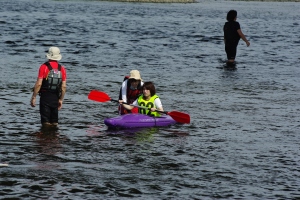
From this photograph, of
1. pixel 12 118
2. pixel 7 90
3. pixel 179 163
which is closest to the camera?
pixel 179 163

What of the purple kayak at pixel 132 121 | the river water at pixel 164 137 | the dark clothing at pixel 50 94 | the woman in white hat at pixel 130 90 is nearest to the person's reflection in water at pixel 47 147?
the river water at pixel 164 137

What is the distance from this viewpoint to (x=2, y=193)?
882 cm

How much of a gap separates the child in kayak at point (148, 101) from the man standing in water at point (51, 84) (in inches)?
69.2

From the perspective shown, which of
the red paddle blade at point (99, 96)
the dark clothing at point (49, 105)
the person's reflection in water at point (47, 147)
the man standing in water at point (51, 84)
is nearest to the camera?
the person's reflection in water at point (47, 147)

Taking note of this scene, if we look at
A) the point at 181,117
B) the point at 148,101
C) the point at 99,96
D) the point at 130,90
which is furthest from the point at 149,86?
the point at 99,96

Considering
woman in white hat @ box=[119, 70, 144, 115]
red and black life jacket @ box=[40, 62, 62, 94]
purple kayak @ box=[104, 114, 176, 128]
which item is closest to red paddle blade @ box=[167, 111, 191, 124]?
purple kayak @ box=[104, 114, 176, 128]

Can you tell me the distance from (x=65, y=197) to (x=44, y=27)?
114ft

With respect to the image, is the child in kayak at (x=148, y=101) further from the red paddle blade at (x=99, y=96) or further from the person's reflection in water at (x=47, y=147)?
the person's reflection in water at (x=47, y=147)

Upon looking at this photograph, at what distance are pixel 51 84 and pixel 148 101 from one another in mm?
2216

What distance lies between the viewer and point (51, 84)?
11.6 metres

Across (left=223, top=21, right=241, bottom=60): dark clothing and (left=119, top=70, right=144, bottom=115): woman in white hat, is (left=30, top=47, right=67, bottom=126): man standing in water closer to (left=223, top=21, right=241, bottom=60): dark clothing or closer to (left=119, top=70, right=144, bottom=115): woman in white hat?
(left=119, top=70, right=144, bottom=115): woman in white hat

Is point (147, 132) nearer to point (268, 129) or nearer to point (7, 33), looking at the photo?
point (268, 129)

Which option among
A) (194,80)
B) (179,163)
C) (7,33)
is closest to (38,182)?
(179,163)

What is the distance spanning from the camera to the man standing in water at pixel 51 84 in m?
11.5
